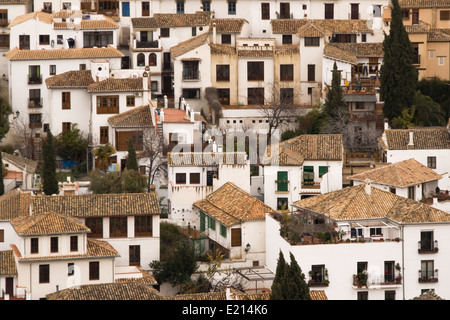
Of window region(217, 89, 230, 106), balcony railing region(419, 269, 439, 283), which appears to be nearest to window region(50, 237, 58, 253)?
balcony railing region(419, 269, 439, 283)

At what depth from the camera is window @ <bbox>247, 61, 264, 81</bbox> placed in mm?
72688

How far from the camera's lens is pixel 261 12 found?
77938mm

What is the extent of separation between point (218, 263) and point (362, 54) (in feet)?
70.1

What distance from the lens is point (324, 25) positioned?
75.5 m

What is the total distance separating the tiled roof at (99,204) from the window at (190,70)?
1694cm

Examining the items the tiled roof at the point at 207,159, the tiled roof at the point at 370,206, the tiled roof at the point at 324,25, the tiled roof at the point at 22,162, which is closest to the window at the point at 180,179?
the tiled roof at the point at 207,159

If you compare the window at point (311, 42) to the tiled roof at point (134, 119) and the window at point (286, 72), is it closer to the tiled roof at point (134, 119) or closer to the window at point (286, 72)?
the window at point (286, 72)

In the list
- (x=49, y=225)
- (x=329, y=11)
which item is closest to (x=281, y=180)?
(x=49, y=225)

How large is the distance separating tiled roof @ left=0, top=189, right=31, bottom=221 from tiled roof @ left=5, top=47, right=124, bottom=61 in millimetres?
14160

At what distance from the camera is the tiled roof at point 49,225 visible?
5128cm

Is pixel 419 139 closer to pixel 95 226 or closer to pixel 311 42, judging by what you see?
pixel 311 42

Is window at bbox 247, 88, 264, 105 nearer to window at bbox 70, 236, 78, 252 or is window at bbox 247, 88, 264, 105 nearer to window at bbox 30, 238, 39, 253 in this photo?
window at bbox 70, 236, 78, 252
